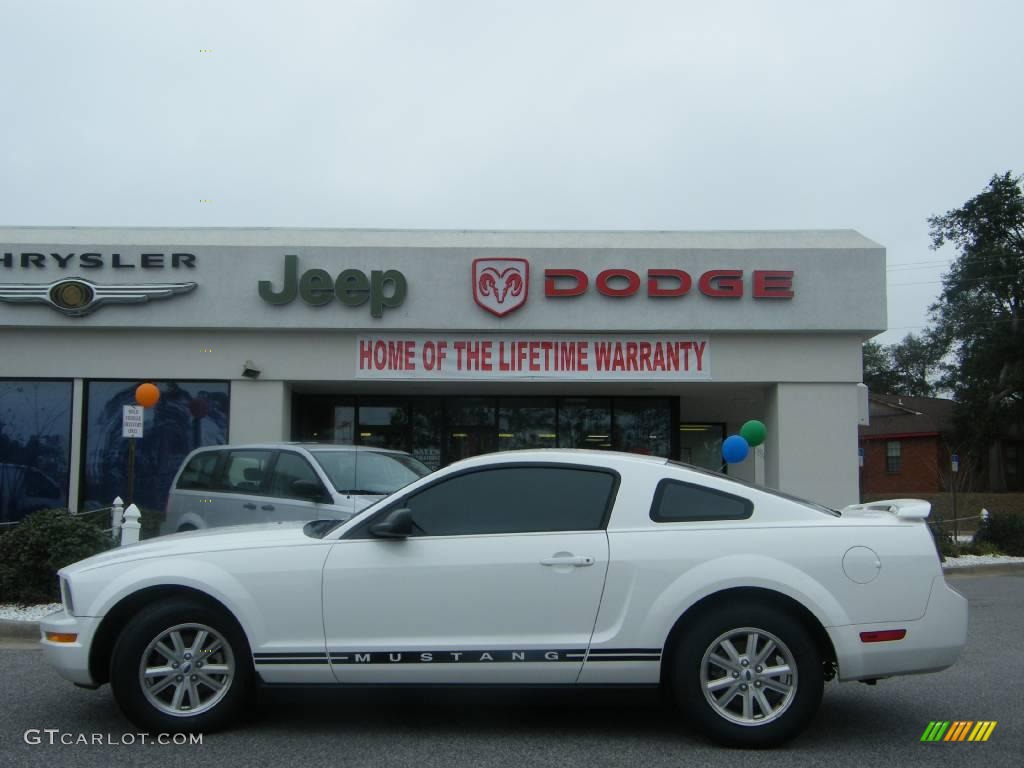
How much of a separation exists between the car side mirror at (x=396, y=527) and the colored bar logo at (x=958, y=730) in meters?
3.12

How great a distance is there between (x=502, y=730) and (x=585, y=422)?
14.3 meters

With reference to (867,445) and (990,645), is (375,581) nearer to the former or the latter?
(990,645)

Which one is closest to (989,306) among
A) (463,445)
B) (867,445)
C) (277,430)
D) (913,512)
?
(867,445)

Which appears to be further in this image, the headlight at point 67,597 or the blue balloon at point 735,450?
the blue balloon at point 735,450

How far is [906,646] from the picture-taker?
17.5 feet

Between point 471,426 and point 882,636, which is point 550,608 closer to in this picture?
point 882,636

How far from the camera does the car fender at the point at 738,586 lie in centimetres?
532

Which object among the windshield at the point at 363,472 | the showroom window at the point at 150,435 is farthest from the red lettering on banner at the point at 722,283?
the showroom window at the point at 150,435

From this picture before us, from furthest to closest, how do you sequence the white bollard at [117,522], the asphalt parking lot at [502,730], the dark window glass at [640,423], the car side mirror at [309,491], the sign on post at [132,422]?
the dark window glass at [640,423] < the sign on post at [132,422] < the white bollard at [117,522] < the car side mirror at [309,491] < the asphalt parking lot at [502,730]

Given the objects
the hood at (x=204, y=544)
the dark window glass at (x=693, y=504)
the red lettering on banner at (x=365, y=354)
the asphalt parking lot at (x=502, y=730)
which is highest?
the red lettering on banner at (x=365, y=354)

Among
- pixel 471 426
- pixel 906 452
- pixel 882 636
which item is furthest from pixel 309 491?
pixel 906 452

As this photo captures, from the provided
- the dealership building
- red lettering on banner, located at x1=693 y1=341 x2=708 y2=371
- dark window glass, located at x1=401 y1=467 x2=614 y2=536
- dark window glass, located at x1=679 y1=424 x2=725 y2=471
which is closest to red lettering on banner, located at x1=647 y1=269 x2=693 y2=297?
the dealership building

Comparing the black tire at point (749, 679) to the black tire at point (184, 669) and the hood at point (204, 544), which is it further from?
the black tire at point (184, 669)

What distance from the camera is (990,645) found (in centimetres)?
896
